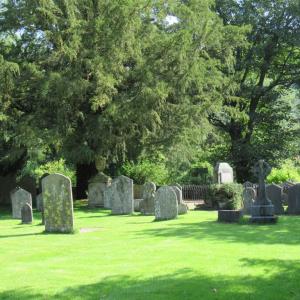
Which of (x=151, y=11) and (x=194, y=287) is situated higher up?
(x=151, y=11)

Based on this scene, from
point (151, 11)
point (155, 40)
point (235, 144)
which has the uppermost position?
A: point (151, 11)

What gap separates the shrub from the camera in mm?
21875

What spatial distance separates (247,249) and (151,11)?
19.9 meters

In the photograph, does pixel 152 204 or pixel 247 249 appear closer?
pixel 247 249

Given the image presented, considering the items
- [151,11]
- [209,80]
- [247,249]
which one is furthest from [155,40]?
[247,249]

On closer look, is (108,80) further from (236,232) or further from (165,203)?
(236,232)

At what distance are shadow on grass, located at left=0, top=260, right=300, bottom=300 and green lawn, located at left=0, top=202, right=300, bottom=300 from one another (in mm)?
13

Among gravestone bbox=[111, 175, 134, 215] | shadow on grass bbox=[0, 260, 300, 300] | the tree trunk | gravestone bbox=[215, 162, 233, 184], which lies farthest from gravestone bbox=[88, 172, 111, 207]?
shadow on grass bbox=[0, 260, 300, 300]

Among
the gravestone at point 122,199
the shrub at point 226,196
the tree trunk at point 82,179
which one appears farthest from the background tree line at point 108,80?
the gravestone at point 122,199

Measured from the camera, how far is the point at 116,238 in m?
12.0

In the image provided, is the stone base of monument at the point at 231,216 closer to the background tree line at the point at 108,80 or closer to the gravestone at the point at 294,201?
the gravestone at the point at 294,201

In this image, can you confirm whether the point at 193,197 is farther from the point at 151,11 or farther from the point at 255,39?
the point at 255,39

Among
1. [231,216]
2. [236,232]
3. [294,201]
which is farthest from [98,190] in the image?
[236,232]

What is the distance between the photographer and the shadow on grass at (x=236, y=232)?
11383 millimetres
